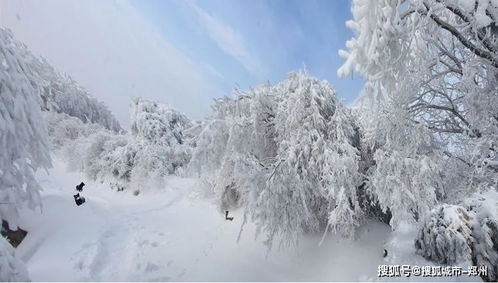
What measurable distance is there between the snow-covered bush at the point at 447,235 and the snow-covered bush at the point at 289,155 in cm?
158

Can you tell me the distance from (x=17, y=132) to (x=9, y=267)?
2362 millimetres

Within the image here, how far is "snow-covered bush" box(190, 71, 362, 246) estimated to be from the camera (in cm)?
771

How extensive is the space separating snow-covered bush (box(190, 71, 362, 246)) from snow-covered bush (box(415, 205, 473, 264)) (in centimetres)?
158

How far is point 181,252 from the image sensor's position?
877cm

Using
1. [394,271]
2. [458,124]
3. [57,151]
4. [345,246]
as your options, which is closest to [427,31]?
[458,124]

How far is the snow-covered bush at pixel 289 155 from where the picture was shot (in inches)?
304

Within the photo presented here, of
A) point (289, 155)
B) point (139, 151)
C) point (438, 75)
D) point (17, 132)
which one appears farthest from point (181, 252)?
point (139, 151)

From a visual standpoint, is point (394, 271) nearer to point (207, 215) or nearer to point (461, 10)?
point (461, 10)

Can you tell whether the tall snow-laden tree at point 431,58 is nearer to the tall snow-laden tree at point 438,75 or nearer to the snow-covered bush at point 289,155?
the tall snow-laden tree at point 438,75

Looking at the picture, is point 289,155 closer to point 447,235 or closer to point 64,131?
point 447,235

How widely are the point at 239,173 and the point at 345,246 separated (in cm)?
334

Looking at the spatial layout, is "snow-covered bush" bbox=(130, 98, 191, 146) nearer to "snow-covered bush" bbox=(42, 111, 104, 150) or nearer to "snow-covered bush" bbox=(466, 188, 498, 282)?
"snow-covered bush" bbox=(42, 111, 104, 150)

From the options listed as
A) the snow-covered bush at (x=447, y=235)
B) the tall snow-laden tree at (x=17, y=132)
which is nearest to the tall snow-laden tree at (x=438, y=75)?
the snow-covered bush at (x=447, y=235)

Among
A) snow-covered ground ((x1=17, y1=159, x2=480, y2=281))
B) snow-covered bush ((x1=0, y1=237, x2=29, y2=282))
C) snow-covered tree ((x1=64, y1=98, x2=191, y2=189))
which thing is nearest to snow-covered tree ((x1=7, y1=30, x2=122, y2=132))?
snow-covered tree ((x1=64, y1=98, x2=191, y2=189))
